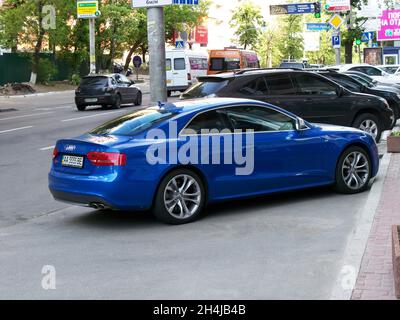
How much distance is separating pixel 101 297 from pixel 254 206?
3.91m

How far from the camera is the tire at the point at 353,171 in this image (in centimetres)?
923

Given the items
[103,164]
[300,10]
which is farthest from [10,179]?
[300,10]

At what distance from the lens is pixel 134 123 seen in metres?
8.27

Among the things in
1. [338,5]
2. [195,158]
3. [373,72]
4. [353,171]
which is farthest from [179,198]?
[338,5]

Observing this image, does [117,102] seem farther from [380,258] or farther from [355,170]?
[380,258]

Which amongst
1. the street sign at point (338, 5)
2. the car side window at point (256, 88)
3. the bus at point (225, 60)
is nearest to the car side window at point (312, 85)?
the car side window at point (256, 88)

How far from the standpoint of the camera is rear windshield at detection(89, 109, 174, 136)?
26.5ft

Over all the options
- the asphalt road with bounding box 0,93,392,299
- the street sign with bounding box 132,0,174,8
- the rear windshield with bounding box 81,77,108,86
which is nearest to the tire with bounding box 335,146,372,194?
the asphalt road with bounding box 0,93,392,299

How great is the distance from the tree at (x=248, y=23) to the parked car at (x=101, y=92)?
49.7 metres

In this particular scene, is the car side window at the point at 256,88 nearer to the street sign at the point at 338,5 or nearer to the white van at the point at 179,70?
the street sign at the point at 338,5

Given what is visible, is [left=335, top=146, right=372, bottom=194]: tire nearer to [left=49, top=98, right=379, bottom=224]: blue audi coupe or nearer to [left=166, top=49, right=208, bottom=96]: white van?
[left=49, top=98, right=379, bottom=224]: blue audi coupe

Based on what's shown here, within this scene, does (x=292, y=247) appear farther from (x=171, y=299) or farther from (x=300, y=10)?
(x=300, y=10)

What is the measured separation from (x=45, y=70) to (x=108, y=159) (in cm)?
4310

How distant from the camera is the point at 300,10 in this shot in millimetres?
45781
